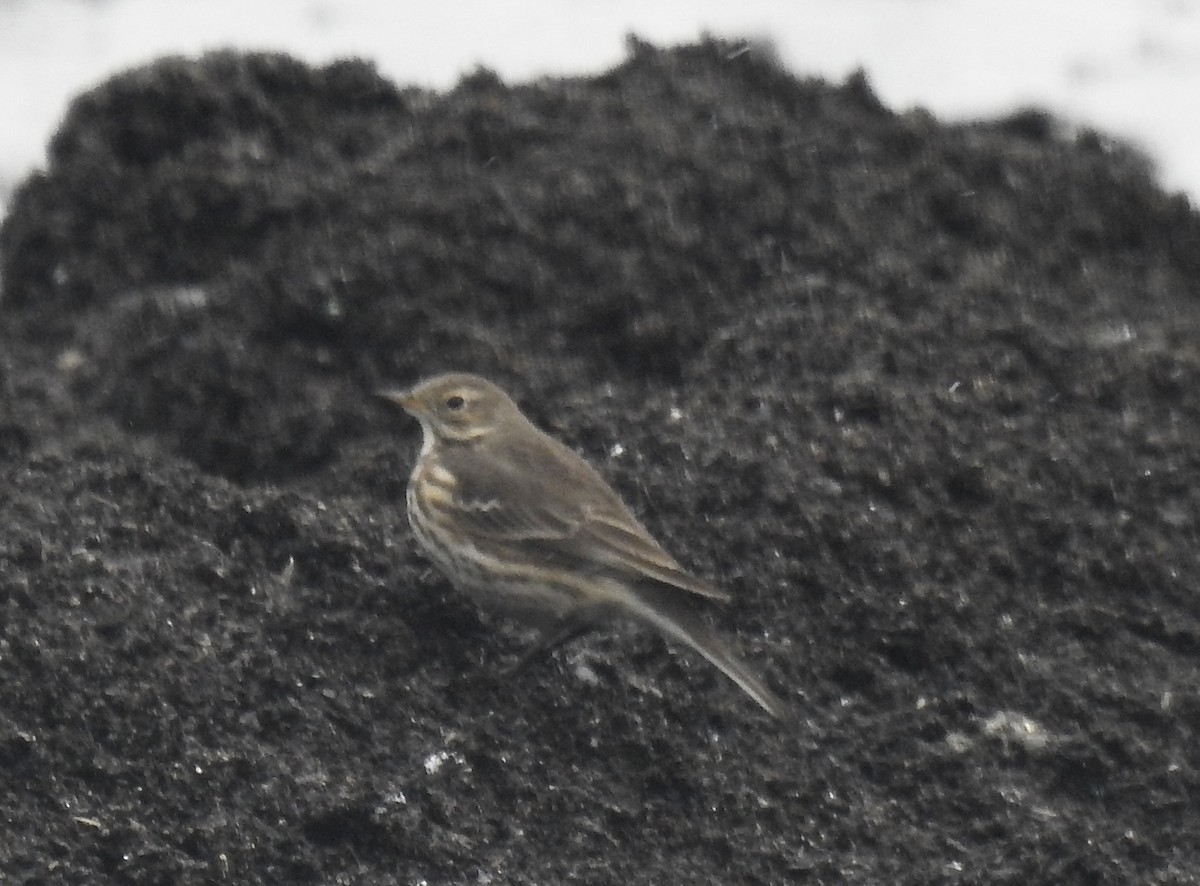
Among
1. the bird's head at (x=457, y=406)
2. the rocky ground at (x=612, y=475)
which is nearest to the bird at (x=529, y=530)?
the bird's head at (x=457, y=406)

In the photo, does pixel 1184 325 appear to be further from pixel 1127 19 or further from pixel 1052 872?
pixel 1127 19

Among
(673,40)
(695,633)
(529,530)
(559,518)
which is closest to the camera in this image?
(695,633)

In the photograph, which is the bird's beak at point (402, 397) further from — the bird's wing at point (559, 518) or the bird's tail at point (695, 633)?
the bird's tail at point (695, 633)

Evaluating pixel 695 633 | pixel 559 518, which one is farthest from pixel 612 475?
pixel 695 633

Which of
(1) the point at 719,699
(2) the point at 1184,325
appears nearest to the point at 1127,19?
(2) the point at 1184,325

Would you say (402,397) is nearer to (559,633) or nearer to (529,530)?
(529,530)

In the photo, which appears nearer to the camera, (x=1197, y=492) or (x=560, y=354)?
(x=1197, y=492)

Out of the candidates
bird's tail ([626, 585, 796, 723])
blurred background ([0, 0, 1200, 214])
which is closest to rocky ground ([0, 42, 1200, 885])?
bird's tail ([626, 585, 796, 723])

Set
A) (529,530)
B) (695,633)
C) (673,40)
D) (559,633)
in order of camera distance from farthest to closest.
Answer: (673,40)
(529,530)
(559,633)
(695,633)
